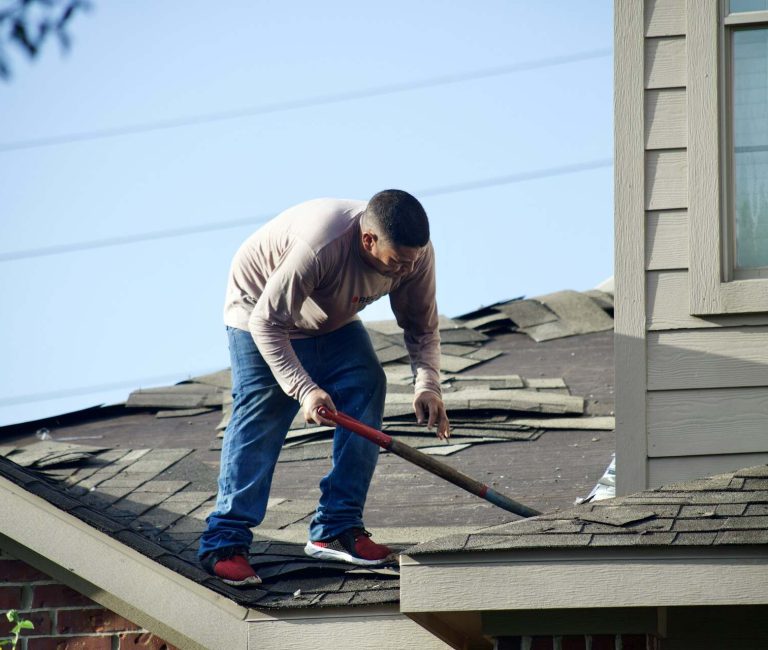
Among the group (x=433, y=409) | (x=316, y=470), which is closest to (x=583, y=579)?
(x=433, y=409)

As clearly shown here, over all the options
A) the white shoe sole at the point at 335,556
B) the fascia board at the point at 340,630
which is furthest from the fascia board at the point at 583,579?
the white shoe sole at the point at 335,556

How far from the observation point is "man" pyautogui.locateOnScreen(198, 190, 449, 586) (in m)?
4.92

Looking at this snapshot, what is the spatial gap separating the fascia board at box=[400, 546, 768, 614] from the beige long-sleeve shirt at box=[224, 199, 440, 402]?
0.98 m

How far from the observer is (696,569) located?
416cm

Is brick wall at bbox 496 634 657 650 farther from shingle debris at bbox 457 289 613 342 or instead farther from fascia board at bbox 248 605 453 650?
shingle debris at bbox 457 289 613 342

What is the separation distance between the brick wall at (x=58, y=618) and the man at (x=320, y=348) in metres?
0.45

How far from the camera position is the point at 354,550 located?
→ 201 inches

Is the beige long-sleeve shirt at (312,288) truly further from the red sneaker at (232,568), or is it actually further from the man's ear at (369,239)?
the red sneaker at (232,568)

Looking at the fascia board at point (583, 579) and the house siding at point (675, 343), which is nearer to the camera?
the fascia board at point (583, 579)

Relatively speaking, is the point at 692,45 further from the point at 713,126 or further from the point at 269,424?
the point at 269,424

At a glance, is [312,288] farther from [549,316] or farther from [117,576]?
[549,316]

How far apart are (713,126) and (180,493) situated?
3.03 meters

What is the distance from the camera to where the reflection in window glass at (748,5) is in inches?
199

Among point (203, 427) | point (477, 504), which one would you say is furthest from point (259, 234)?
point (203, 427)
